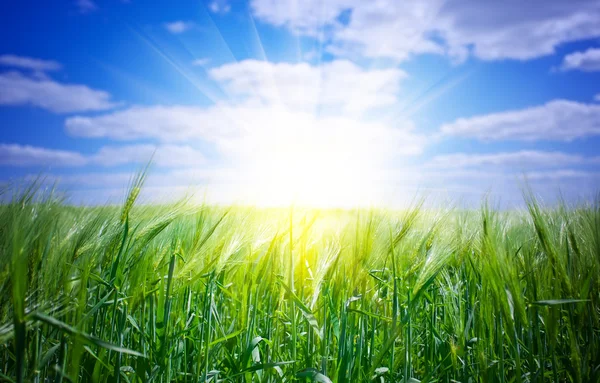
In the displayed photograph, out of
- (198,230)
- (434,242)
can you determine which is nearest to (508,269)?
(434,242)

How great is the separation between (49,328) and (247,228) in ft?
2.82

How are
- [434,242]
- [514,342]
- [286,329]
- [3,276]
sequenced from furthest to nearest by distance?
[286,329], [434,242], [514,342], [3,276]

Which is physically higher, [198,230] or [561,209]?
[561,209]

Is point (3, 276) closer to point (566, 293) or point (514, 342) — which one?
point (514, 342)

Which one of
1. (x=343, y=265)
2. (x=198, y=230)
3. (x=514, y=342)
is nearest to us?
(x=514, y=342)

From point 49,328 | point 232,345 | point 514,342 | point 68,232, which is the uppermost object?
point 68,232

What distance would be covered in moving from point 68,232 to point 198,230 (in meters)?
0.49

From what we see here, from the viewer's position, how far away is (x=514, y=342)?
4.24 feet

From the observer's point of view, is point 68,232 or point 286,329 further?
point 286,329

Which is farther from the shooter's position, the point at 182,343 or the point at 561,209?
the point at 561,209

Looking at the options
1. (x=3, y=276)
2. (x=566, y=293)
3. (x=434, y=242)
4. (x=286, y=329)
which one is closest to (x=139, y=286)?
(x=3, y=276)

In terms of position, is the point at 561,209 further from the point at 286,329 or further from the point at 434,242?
the point at 286,329

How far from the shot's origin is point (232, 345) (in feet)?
6.15

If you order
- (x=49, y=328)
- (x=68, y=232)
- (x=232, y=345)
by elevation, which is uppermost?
(x=68, y=232)
